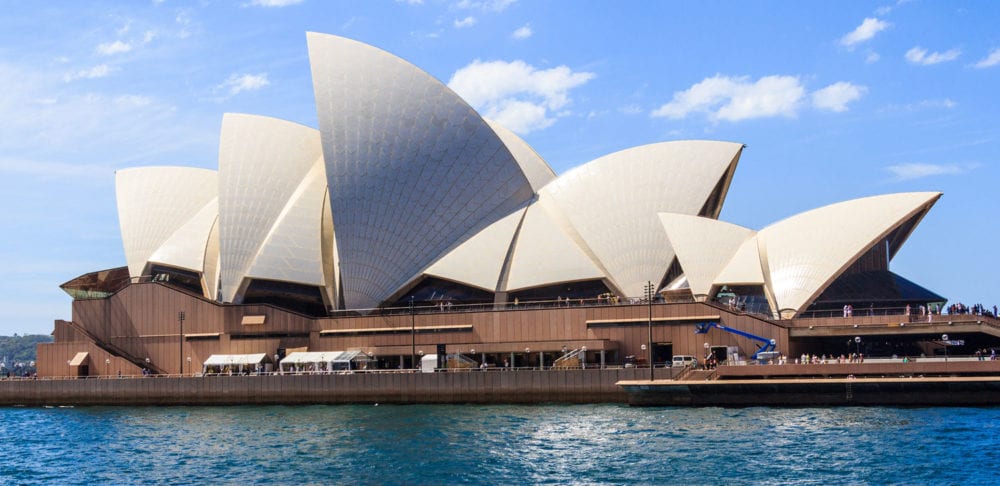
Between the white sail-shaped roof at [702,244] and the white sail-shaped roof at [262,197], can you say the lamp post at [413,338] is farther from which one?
the white sail-shaped roof at [702,244]

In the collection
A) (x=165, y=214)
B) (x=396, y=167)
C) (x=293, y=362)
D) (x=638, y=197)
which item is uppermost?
(x=396, y=167)

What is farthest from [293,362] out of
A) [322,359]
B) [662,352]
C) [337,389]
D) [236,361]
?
[662,352]

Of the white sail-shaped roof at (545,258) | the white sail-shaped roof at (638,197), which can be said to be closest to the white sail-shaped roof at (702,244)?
the white sail-shaped roof at (638,197)

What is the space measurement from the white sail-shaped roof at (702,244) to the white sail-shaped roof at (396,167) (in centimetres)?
983

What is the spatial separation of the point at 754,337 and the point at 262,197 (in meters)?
29.3

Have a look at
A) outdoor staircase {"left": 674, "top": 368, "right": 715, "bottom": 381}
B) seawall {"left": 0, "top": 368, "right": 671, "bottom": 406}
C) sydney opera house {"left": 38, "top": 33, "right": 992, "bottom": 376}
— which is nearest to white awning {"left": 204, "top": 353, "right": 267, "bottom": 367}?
sydney opera house {"left": 38, "top": 33, "right": 992, "bottom": 376}

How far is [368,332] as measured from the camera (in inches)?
2313

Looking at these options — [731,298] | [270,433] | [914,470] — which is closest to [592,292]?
[731,298]

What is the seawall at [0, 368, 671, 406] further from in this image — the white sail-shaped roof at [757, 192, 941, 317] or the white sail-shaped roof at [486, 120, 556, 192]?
the white sail-shaped roof at [486, 120, 556, 192]

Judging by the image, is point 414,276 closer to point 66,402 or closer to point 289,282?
point 289,282

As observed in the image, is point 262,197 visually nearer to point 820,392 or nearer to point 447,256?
point 447,256

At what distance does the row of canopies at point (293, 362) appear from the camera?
185 ft

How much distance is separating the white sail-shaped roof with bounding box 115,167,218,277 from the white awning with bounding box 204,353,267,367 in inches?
296

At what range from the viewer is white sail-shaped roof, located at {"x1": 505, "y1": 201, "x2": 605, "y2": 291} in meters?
57.4
